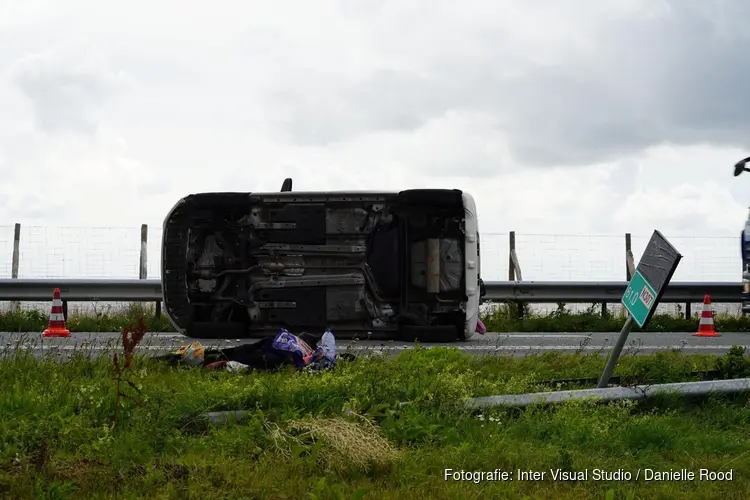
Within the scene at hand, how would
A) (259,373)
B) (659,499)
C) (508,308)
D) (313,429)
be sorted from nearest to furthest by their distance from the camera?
(659,499), (313,429), (259,373), (508,308)

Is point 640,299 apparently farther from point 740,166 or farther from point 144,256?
point 144,256

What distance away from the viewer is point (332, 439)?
192 inches

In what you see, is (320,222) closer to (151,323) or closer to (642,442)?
(151,323)

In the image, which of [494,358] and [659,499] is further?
[494,358]

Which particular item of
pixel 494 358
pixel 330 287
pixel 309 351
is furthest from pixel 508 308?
pixel 309 351

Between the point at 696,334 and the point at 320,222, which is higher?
the point at 320,222

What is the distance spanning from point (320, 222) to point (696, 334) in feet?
21.7

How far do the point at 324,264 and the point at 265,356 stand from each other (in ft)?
11.9

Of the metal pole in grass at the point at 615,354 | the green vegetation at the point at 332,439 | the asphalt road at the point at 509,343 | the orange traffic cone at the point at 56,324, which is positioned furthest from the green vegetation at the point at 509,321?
the metal pole in grass at the point at 615,354

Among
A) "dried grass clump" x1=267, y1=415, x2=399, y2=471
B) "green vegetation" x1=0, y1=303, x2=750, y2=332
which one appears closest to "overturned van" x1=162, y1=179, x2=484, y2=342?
"green vegetation" x1=0, y1=303, x2=750, y2=332

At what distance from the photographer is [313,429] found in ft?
16.6

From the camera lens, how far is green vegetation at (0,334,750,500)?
444cm

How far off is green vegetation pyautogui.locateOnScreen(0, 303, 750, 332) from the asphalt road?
1.00 m

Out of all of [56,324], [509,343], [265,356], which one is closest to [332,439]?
[265,356]
